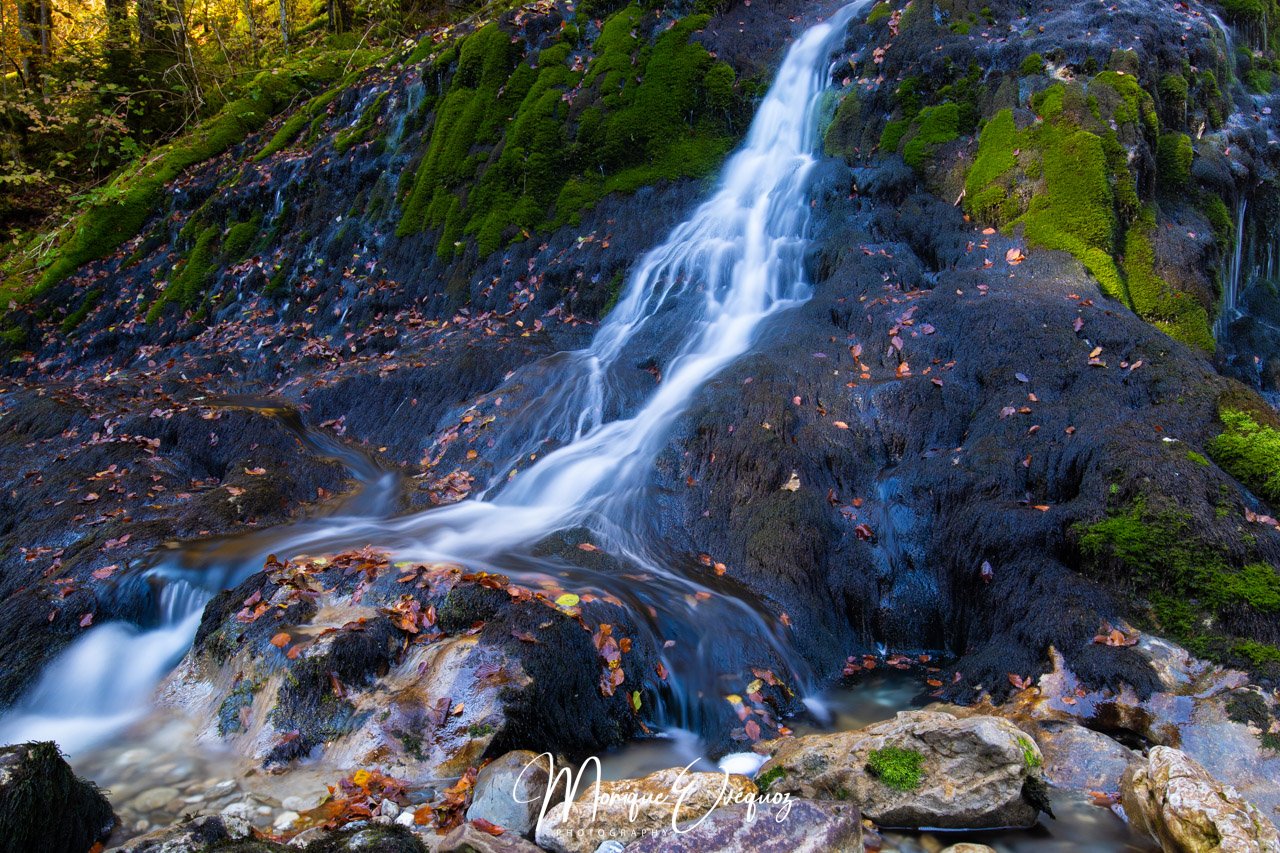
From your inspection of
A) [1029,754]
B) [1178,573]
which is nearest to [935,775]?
[1029,754]

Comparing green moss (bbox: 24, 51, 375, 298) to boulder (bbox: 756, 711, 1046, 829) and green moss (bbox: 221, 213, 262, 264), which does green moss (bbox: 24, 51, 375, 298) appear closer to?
green moss (bbox: 221, 213, 262, 264)

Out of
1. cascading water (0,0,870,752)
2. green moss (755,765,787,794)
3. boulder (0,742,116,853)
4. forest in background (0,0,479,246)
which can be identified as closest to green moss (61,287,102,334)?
forest in background (0,0,479,246)

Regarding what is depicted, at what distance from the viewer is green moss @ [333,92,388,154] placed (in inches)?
538

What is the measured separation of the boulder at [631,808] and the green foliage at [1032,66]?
907 centimetres

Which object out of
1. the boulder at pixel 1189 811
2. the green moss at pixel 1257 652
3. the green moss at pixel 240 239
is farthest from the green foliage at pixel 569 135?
the boulder at pixel 1189 811

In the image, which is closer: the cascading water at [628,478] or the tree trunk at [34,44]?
the cascading water at [628,478]

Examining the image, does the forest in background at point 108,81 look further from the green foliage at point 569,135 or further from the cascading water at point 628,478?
the cascading water at point 628,478

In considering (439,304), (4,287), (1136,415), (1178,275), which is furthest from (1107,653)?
(4,287)

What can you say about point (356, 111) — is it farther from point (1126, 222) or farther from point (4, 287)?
point (1126, 222)

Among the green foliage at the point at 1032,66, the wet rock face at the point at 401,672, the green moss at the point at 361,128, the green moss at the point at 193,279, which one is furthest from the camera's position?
the green moss at the point at 361,128

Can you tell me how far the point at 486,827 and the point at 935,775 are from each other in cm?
200

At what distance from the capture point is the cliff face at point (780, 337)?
5.24m

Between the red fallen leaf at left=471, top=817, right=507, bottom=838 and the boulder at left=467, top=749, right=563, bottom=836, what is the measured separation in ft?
0.07

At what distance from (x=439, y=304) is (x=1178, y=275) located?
354 inches
